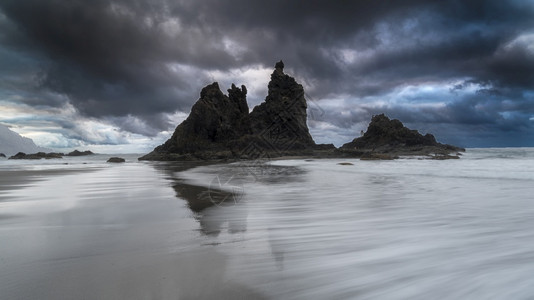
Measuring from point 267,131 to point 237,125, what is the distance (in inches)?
834

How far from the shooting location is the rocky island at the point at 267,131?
A: 2437 inches

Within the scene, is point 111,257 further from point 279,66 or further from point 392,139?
point 279,66

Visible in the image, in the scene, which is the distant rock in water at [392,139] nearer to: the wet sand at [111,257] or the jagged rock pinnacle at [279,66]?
the jagged rock pinnacle at [279,66]

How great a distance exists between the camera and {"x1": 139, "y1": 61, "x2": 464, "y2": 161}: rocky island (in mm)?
61897

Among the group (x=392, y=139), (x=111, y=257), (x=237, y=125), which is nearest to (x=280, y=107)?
(x=237, y=125)

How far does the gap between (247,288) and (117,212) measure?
14.0 ft

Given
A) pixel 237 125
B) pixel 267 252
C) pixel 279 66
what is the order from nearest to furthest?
pixel 267 252 < pixel 237 125 < pixel 279 66

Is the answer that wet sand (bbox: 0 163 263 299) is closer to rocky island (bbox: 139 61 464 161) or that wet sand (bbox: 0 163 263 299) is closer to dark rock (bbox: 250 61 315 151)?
rocky island (bbox: 139 61 464 161)

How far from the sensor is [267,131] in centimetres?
5947

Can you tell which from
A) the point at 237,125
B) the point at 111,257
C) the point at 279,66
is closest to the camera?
the point at 111,257

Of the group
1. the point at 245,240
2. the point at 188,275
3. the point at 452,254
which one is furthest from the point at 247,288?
the point at 452,254

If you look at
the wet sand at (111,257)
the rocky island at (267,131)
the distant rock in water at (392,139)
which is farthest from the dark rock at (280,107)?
the wet sand at (111,257)

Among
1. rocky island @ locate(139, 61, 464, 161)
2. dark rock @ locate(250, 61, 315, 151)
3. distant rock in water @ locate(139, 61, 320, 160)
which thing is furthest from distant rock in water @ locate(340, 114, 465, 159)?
distant rock in water @ locate(139, 61, 320, 160)

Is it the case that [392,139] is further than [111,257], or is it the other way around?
[392,139]
